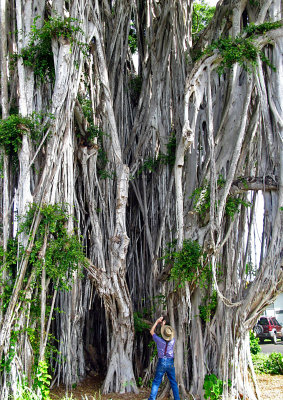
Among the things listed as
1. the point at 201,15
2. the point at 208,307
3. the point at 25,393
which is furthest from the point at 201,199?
the point at 201,15

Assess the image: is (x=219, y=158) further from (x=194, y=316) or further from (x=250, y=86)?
(x=194, y=316)

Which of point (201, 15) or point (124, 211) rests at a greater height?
point (201, 15)

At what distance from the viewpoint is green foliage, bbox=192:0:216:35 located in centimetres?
801

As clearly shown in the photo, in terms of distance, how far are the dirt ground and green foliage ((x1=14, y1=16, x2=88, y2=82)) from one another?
138 inches

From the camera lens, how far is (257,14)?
18.7 ft

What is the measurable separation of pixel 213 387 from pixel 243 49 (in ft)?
11.9

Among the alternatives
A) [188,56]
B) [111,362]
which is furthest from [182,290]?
[188,56]

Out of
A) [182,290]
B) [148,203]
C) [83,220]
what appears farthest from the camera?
[148,203]

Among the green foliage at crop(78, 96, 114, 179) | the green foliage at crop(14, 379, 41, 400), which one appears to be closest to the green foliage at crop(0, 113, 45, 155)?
the green foliage at crop(78, 96, 114, 179)

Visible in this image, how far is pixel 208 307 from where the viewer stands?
514 centimetres

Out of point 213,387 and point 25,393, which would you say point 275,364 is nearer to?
point 213,387

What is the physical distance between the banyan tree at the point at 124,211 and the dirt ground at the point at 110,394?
132mm

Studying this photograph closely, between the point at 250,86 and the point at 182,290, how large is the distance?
7.85ft

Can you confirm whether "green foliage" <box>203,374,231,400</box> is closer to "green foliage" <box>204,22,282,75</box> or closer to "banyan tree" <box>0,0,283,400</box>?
"banyan tree" <box>0,0,283,400</box>
